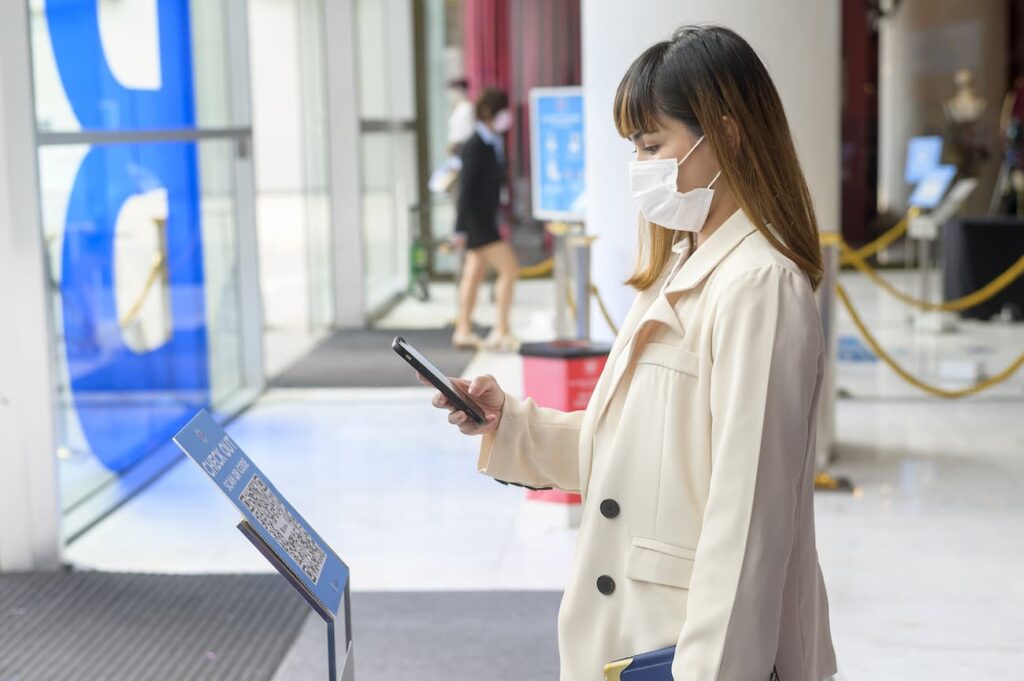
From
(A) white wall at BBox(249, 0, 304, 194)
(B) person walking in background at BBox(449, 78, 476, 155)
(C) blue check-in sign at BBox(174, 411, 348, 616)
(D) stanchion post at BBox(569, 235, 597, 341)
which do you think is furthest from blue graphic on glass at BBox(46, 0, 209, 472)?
(B) person walking in background at BBox(449, 78, 476, 155)

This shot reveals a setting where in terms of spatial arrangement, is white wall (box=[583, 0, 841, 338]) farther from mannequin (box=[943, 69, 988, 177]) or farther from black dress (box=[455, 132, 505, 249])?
mannequin (box=[943, 69, 988, 177])

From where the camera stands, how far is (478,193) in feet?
33.4

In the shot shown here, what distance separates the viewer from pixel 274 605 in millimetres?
4754

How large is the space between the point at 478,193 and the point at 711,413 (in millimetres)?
8387

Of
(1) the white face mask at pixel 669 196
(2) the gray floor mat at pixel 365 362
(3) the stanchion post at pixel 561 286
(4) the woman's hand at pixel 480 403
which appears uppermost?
(1) the white face mask at pixel 669 196

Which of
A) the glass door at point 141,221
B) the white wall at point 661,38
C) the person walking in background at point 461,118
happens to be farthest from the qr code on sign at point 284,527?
the person walking in background at point 461,118

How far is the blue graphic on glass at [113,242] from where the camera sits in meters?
5.87

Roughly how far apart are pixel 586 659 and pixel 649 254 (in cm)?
67

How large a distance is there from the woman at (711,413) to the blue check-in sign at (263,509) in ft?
1.66

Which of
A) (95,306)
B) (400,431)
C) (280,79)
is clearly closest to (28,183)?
(95,306)

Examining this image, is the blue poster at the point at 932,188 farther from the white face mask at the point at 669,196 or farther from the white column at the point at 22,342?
the white face mask at the point at 669,196

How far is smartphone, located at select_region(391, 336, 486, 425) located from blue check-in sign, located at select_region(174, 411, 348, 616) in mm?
348

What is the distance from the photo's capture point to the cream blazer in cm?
181

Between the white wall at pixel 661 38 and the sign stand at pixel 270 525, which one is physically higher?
the white wall at pixel 661 38
